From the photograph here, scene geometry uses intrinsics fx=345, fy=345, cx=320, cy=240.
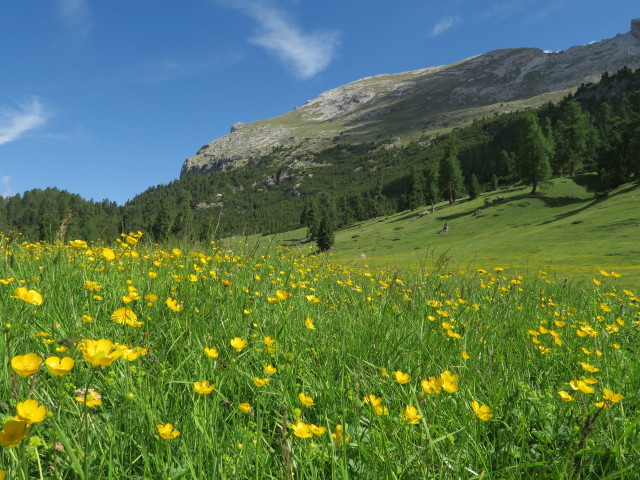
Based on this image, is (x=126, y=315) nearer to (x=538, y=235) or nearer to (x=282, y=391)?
(x=282, y=391)

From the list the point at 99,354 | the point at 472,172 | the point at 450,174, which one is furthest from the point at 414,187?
the point at 99,354

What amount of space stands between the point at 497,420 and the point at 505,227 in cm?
4864

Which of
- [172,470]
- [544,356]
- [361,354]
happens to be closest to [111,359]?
[172,470]

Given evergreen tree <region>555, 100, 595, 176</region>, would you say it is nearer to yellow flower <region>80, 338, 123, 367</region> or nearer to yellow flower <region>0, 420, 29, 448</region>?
yellow flower <region>80, 338, 123, 367</region>

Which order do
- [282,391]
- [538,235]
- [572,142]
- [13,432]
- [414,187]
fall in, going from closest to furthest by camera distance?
[13,432] → [282,391] → [538,235] → [572,142] → [414,187]

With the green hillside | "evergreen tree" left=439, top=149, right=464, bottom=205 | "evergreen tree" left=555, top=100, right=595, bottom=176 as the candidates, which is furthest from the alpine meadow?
"evergreen tree" left=555, top=100, right=595, bottom=176

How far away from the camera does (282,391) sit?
1708 mm

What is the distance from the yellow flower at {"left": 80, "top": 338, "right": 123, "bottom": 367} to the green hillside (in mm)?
12684

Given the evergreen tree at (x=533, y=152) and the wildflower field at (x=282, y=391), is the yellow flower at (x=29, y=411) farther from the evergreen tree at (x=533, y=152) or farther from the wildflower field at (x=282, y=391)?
the evergreen tree at (x=533, y=152)

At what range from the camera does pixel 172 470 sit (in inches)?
51.2

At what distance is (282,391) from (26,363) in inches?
42.2

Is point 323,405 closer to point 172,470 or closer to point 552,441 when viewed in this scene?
point 172,470

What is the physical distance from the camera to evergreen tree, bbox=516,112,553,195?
5172 cm

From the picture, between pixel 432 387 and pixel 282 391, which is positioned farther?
pixel 282 391
